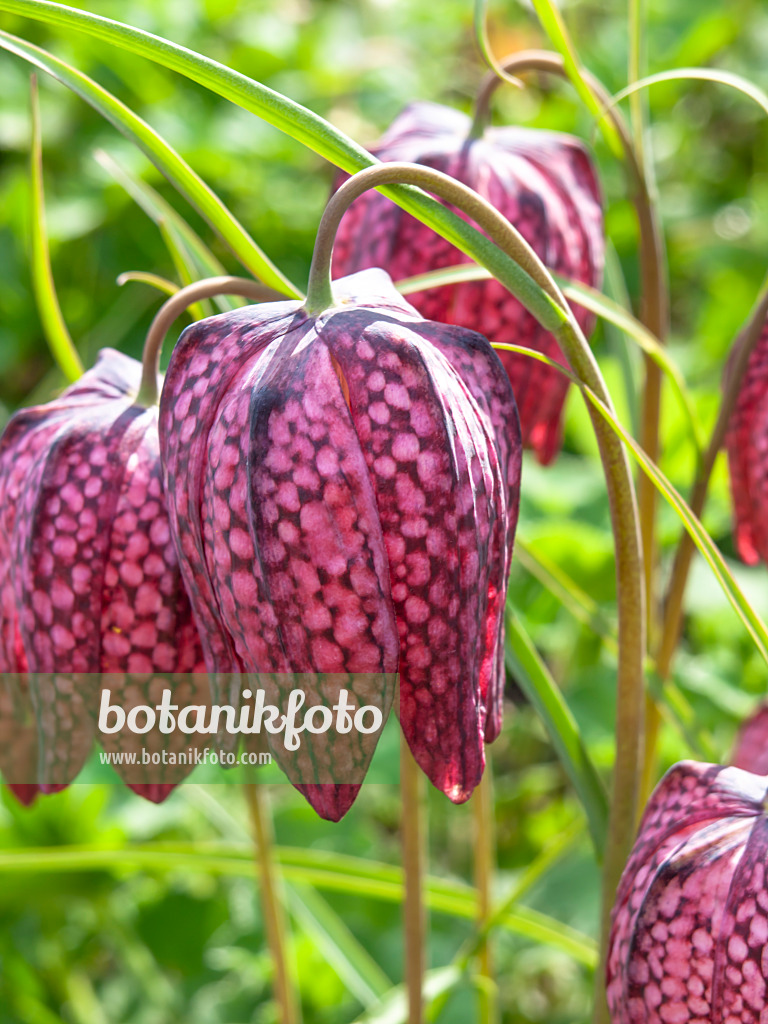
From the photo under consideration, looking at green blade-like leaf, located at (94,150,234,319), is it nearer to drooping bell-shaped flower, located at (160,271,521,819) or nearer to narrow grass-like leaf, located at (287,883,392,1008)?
drooping bell-shaped flower, located at (160,271,521,819)

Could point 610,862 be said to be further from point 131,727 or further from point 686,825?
point 131,727

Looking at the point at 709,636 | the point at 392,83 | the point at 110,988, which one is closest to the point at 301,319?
the point at 709,636

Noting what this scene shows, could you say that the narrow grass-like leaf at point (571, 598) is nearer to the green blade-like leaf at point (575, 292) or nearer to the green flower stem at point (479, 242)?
the green blade-like leaf at point (575, 292)

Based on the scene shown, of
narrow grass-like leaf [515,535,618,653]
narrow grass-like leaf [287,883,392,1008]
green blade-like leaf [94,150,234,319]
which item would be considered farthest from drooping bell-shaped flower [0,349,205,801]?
narrow grass-like leaf [287,883,392,1008]

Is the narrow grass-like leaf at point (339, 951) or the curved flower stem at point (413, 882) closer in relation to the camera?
the curved flower stem at point (413, 882)

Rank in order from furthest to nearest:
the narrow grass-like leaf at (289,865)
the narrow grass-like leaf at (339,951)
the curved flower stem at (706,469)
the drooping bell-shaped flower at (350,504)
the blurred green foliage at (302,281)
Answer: the blurred green foliage at (302,281) → the narrow grass-like leaf at (339,951) → the narrow grass-like leaf at (289,865) → the curved flower stem at (706,469) → the drooping bell-shaped flower at (350,504)

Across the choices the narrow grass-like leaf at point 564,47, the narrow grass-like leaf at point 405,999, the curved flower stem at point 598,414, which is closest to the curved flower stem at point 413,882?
the narrow grass-like leaf at point 405,999
